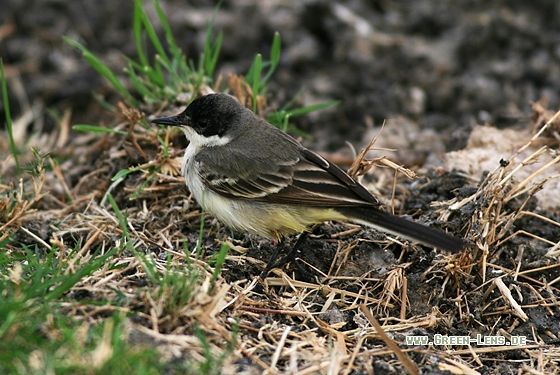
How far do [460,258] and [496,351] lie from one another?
0.74 metres

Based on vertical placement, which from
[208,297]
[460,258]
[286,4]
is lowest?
[460,258]

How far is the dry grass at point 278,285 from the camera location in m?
3.98

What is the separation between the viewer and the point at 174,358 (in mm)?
3664

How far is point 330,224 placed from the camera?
5910 mm

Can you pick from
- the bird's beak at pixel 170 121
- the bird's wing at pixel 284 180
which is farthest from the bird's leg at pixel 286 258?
the bird's beak at pixel 170 121

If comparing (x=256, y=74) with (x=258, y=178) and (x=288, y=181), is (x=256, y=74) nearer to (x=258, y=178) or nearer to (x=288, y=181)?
(x=258, y=178)

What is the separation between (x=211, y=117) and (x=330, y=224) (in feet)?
4.80

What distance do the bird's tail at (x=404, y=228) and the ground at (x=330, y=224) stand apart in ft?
1.75

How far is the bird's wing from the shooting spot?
513cm

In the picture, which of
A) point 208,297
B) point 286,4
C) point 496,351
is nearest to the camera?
point 208,297

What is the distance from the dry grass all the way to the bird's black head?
0.41 meters

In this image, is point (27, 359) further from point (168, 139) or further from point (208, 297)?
point (168, 139)

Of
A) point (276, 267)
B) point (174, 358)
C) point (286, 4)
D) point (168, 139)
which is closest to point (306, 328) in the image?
point (276, 267)

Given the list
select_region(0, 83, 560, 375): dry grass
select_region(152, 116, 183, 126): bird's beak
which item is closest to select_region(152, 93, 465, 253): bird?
select_region(152, 116, 183, 126): bird's beak
